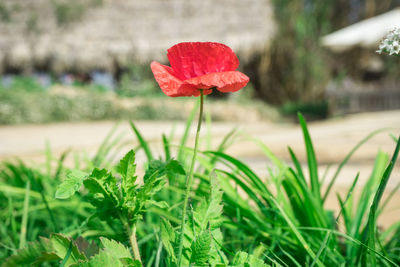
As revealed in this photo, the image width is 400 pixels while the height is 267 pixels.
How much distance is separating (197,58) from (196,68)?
1 centimetres

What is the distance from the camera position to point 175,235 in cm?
62

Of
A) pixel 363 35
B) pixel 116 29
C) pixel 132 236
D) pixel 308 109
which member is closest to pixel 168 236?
pixel 132 236

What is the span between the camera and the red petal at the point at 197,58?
531mm

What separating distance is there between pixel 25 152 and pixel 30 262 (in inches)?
141

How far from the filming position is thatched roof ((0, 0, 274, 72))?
1238cm

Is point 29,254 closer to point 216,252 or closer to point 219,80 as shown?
point 216,252

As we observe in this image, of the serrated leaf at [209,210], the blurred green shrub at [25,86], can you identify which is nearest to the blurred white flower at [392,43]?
the serrated leaf at [209,210]

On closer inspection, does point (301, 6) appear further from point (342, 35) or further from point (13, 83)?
point (13, 83)

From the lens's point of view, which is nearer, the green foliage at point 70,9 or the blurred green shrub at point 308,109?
the blurred green shrub at point 308,109

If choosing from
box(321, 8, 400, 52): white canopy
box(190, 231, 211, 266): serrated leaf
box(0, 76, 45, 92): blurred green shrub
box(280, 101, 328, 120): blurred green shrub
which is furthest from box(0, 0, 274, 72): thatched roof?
box(190, 231, 211, 266): serrated leaf

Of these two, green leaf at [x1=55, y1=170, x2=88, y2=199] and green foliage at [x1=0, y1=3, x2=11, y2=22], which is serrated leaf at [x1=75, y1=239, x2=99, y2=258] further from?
green foliage at [x1=0, y1=3, x2=11, y2=22]

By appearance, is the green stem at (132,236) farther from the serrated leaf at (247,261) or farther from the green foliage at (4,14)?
the green foliage at (4,14)

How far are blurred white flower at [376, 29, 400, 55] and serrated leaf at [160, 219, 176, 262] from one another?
1.36 ft

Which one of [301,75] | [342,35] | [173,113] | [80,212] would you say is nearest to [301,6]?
[301,75]
